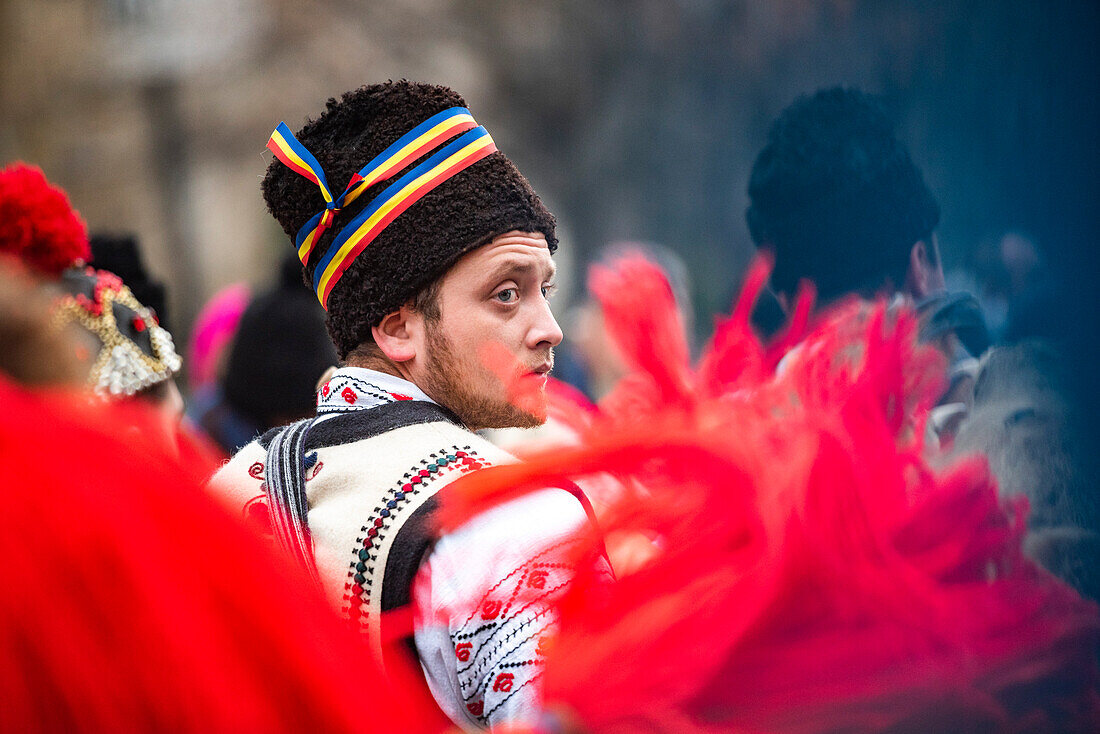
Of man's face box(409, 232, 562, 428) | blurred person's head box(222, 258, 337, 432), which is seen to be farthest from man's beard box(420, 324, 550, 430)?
blurred person's head box(222, 258, 337, 432)

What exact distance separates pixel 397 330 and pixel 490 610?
0.66 metres

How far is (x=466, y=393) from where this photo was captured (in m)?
1.71

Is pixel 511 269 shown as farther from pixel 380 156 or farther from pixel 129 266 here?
pixel 129 266

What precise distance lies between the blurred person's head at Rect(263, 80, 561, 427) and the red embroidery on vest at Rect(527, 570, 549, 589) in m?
Result: 0.56

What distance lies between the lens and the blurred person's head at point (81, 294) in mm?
2312

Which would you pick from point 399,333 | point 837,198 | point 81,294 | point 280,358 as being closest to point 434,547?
point 399,333

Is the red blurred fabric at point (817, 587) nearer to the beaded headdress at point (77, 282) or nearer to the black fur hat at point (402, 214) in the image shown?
the black fur hat at point (402, 214)

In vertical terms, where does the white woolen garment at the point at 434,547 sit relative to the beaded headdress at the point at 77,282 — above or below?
below

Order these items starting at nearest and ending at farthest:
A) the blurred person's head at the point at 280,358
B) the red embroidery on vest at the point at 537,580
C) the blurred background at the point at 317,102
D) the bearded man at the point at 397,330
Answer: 1. the red embroidery on vest at the point at 537,580
2. the bearded man at the point at 397,330
3. the blurred person's head at the point at 280,358
4. the blurred background at the point at 317,102

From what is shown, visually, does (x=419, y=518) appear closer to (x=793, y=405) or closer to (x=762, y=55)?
(x=793, y=405)

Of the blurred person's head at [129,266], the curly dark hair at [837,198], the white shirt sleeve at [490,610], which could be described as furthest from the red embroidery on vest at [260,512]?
the blurred person's head at [129,266]

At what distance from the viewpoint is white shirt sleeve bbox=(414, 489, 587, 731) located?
1.23 m

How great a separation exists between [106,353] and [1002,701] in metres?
2.11

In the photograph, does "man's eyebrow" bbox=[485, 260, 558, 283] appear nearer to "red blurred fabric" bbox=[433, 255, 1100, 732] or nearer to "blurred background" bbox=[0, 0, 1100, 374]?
"red blurred fabric" bbox=[433, 255, 1100, 732]
